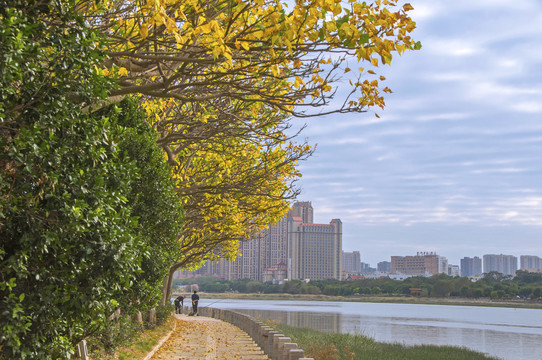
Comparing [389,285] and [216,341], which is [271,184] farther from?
A: [389,285]

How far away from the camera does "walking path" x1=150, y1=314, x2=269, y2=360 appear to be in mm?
13914

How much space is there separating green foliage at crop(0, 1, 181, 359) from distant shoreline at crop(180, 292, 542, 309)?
3599 inches

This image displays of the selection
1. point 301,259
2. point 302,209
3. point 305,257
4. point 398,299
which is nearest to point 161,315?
point 398,299

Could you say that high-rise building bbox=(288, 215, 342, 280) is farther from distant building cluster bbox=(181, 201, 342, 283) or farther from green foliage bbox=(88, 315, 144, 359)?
green foliage bbox=(88, 315, 144, 359)

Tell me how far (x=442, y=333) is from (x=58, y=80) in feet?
148

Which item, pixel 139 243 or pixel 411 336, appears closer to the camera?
pixel 139 243

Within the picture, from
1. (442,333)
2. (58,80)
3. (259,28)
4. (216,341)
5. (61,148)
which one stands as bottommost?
(442,333)

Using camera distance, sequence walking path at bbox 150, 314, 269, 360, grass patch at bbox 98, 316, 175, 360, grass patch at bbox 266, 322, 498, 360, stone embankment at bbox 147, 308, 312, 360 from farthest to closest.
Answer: grass patch at bbox 266, 322, 498, 360 → walking path at bbox 150, 314, 269, 360 → stone embankment at bbox 147, 308, 312, 360 → grass patch at bbox 98, 316, 175, 360

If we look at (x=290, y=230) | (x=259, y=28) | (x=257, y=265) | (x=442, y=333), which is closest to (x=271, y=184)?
(x=259, y=28)

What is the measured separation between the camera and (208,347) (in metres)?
16.0

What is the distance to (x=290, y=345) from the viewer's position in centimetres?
1062

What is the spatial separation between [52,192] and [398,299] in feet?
345

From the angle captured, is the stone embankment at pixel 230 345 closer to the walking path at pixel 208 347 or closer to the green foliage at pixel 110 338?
the walking path at pixel 208 347

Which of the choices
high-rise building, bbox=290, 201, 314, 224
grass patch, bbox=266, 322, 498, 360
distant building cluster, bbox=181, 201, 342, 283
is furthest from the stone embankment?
distant building cluster, bbox=181, 201, 342, 283
